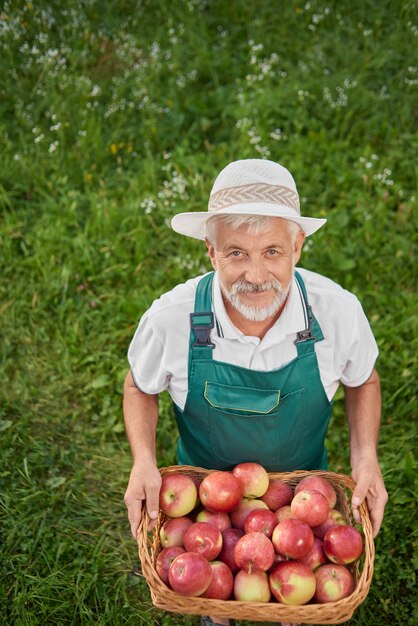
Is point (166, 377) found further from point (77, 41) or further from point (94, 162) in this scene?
point (77, 41)

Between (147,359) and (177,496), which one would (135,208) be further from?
(177,496)

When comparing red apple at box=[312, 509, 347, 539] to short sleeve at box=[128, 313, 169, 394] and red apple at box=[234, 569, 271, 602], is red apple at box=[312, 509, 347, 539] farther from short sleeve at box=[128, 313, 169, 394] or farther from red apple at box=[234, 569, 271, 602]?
short sleeve at box=[128, 313, 169, 394]

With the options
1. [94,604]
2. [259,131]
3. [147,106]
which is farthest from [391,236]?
[94,604]

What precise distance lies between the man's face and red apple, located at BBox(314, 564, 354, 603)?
0.92 m

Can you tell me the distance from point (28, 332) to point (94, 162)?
155 centimetres

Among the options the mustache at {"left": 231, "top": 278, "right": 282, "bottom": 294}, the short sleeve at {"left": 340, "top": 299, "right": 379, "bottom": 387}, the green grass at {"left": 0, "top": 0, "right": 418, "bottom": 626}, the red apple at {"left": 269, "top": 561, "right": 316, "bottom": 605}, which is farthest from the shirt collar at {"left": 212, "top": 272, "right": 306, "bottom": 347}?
the green grass at {"left": 0, "top": 0, "right": 418, "bottom": 626}

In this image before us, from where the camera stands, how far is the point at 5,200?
4793 millimetres

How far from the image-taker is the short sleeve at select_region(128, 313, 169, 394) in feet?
8.44

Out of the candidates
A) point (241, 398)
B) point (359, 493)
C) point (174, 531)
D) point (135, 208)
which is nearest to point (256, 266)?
point (241, 398)

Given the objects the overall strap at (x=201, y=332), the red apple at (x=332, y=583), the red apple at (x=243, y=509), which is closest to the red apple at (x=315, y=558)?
the red apple at (x=332, y=583)

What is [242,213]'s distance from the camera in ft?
7.27

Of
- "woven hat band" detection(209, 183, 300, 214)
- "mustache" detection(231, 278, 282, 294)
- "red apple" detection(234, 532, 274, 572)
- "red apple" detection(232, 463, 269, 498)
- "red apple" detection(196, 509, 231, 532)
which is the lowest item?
"red apple" detection(234, 532, 274, 572)

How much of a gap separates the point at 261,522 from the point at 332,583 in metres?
0.31

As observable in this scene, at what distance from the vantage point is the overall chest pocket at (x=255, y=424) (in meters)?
2.47
